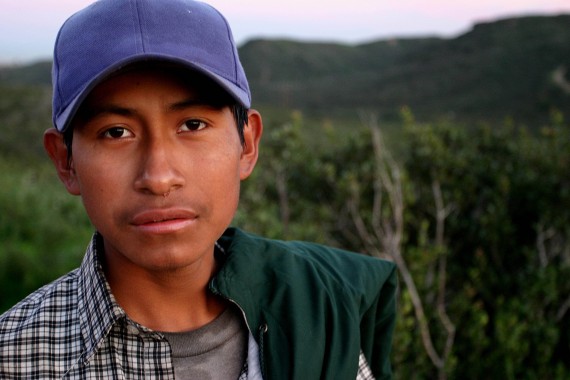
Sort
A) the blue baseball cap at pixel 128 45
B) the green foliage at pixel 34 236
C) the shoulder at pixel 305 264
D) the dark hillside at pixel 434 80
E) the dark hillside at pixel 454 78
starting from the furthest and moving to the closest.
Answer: the dark hillside at pixel 454 78, the dark hillside at pixel 434 80, the green foliage at pixel 34 236, the shoulder at pixel 305 264, the blue baseball cap at pixel 128 45

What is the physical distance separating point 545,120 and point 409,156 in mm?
39294

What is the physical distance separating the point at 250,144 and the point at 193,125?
35 cm

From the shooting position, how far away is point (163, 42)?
1.48 metres

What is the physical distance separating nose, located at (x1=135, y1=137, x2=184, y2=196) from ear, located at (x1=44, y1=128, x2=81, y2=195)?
0.97ft

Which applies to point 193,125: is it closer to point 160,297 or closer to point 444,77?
point 160,297

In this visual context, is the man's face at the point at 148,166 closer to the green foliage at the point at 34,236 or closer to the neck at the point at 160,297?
the neck at the point at 160,297

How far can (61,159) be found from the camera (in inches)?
67.7

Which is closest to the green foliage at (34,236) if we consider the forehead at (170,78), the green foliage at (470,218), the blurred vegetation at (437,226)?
the blurred vegetation at (437,226)

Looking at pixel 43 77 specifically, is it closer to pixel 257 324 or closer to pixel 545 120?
pixel 545 120

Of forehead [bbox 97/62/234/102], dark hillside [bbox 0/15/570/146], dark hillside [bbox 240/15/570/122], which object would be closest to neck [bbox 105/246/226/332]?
forehead [bbox 97/62/234/102]

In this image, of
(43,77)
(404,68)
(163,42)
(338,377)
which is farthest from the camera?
(43,77)

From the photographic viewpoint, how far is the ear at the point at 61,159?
1.69m

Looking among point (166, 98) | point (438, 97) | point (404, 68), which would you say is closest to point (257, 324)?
point (166, 98)

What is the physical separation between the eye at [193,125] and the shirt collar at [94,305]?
1.44ft
